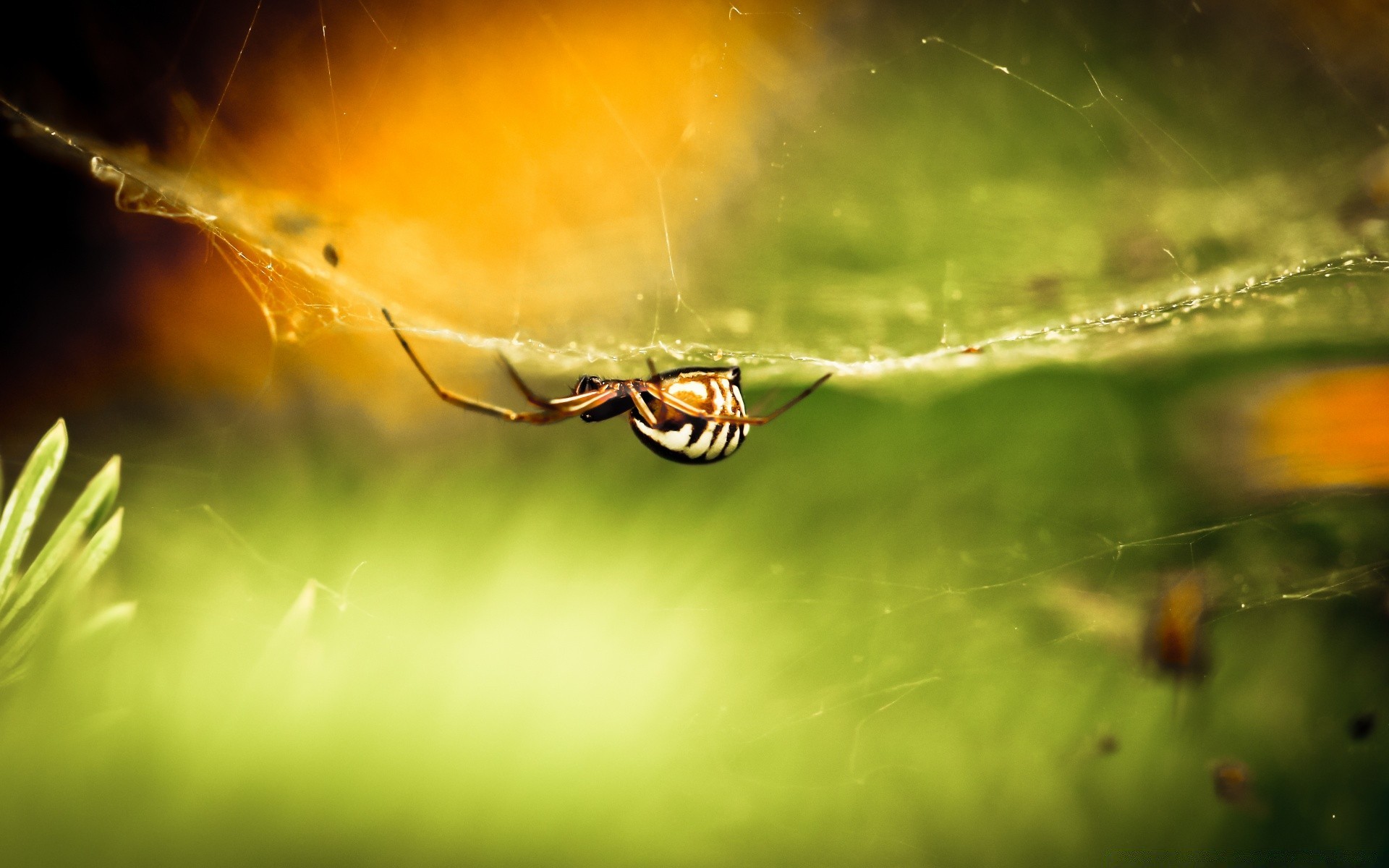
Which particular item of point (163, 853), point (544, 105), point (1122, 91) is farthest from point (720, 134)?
A: point (163, 853)

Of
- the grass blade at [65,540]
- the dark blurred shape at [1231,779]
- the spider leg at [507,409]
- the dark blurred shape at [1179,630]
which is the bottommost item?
the dark blurred shape at [1231,779]

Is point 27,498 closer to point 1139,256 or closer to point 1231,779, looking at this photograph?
point 1139,256

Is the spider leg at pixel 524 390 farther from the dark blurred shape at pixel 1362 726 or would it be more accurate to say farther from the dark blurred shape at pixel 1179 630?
the dark blurred shape at pixel 1362 726

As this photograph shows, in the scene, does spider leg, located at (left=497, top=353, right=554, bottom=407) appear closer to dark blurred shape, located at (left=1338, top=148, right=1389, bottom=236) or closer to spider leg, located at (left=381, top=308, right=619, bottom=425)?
spider leg, located at (left=381, top=308, right=619, bottom=425)

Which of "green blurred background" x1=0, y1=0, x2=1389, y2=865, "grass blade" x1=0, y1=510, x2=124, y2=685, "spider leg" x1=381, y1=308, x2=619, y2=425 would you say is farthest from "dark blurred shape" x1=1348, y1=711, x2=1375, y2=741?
"grass blade" x1=0, y1=510, x2=124, y2=685

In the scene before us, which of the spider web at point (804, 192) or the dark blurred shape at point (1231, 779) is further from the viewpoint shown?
the dark blurred shape at point (1231, 779)

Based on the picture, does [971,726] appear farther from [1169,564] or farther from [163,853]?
[163,853]

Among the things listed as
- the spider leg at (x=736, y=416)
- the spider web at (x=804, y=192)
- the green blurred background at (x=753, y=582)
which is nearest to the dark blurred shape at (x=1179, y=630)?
the green blurred background at (x=753, y=582)
